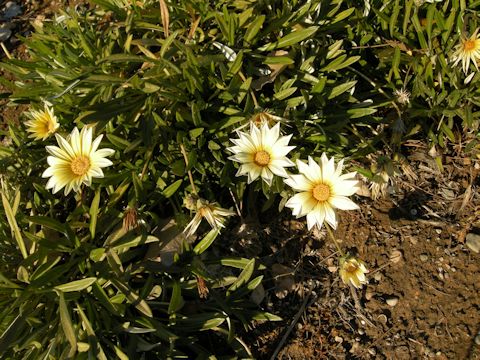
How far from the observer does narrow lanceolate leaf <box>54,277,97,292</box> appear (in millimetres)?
1620

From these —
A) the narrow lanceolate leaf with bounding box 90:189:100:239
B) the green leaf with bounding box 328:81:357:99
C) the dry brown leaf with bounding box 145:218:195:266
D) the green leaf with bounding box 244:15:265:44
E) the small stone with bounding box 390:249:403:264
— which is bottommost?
the narrow lanceolate leaf with bounding box 90:189:100:239

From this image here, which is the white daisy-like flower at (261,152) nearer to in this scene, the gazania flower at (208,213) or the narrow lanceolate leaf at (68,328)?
the gazania flower at (208,213)

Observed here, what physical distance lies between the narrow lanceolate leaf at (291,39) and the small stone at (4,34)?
5.28ft

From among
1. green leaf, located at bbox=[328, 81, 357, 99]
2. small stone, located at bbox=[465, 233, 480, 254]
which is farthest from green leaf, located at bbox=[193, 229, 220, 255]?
small stone, located at bbox=[465, 233, 480, 254]

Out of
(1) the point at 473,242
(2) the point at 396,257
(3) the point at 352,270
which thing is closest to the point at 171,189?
(3) the point at 352,270

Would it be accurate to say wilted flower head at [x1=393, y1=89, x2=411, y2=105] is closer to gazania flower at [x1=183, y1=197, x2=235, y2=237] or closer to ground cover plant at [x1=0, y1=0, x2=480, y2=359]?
ground cover plant at [x1=0, y1=0, x2=480, y2=359]

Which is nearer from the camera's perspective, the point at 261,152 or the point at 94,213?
the point at 261,152

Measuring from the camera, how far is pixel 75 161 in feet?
5.46

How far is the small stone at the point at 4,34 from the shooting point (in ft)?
9.07

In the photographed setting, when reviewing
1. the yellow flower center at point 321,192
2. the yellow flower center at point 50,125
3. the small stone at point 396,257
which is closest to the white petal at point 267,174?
the yellow flower center at point 321,192

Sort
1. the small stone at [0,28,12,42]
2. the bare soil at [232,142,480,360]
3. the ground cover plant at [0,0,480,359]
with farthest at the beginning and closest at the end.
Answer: the small stone at [0,28,12,42] < the bare soil at [232,142,480,360] < the ground cover plant at [0,0,480,359]

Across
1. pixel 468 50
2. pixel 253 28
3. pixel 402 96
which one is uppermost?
pixel 468 50

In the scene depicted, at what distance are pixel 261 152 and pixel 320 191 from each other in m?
0.22

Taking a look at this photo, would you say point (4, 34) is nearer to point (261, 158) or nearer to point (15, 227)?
point (15, 227)
